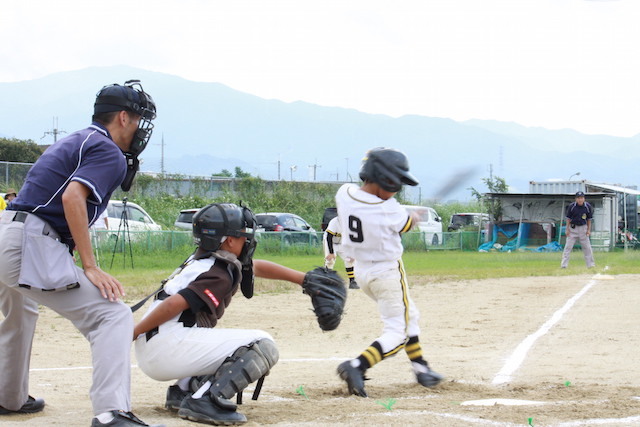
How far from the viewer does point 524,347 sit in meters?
8.31

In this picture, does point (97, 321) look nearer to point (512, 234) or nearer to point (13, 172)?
point (13, 172)

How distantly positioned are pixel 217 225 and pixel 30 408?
169 cm

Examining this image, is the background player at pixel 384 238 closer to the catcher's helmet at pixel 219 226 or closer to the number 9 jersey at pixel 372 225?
the number 9 jersey at pixel 372 225

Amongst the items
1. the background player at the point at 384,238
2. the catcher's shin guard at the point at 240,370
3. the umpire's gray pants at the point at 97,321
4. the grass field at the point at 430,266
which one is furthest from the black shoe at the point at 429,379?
the grass field at the point at 430,266

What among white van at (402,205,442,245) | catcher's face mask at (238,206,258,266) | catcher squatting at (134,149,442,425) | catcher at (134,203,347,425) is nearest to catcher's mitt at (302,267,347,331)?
catcher squatting at (134,149,442,425)

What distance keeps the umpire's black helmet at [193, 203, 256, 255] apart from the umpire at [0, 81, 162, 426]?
616 millimetres

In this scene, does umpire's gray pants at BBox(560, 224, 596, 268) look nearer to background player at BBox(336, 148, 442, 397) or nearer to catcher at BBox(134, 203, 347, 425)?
background player at BBox(336, 148, 442, 397)

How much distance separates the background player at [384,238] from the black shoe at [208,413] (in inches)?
71.9

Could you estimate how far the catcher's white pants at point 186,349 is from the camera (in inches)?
179

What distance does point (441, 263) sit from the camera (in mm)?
21781

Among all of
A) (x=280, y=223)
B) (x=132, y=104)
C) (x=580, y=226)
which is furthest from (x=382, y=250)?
(x=280, y=223)

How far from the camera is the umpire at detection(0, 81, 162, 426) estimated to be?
160 inches

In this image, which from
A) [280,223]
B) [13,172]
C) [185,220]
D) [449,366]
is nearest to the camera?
[449,366]

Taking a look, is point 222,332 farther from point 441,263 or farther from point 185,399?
point 441,263
